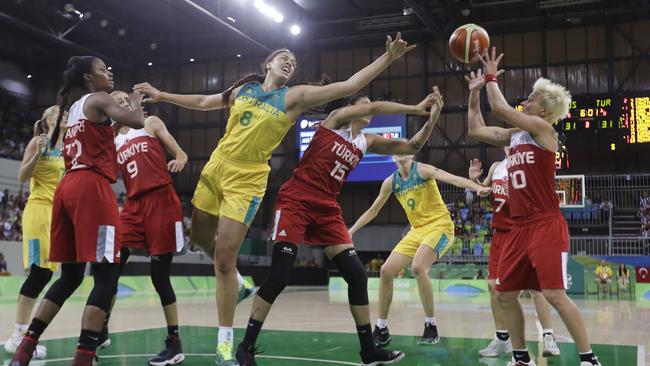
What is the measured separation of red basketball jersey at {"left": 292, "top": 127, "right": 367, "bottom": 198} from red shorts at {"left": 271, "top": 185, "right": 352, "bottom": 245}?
0.10 metres

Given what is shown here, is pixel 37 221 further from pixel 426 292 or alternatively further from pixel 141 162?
pixel 426 292

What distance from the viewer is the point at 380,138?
18.2 feet

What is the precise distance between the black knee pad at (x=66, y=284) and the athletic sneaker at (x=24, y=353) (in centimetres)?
29

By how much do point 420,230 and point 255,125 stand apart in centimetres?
296

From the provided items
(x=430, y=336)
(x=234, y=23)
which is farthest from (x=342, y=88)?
(x=234, y=23)

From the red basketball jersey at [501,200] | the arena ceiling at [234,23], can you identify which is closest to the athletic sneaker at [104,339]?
the red basketball jersey at [501,200]

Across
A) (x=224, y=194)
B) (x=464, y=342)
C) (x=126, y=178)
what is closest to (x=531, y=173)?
(x=224, y=194)

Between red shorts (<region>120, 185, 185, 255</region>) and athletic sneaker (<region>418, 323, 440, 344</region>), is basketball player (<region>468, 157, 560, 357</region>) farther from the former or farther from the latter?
red shorts (<region>120, 185, 185, 255</region>)

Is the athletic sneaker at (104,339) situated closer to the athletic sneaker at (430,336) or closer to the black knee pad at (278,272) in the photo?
the black knee pad at (278,272)

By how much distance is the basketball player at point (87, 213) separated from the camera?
4199 mm

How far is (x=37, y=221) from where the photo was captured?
19.3ft

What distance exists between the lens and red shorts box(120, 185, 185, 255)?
17.6ft

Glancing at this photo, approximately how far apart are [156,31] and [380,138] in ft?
83.1

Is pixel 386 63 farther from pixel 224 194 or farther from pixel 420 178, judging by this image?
pixel 420 178
